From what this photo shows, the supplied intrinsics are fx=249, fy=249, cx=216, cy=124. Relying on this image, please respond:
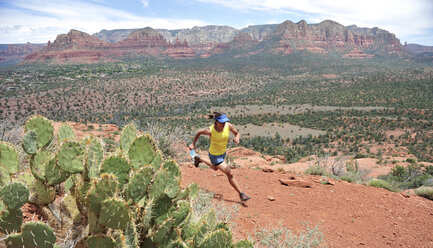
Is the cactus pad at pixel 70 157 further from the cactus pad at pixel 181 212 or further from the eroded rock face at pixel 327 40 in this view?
the eroded rock face at pixel 327 40

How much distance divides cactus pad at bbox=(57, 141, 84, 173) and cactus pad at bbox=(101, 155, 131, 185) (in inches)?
11.2

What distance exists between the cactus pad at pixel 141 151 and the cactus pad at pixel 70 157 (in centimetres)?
54

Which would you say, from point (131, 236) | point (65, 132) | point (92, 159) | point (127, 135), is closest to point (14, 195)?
point (92, 159)

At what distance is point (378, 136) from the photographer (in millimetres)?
31734

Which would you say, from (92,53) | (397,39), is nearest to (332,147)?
(92,53)

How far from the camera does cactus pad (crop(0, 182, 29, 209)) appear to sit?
75.7 inches

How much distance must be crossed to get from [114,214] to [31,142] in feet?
4.40

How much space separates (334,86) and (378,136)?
4118 centimetres

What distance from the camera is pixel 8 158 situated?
251 cm

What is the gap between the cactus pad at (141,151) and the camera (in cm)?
277

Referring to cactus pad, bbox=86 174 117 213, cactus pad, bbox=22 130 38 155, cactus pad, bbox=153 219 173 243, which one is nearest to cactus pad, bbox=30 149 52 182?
cactus pad, bbox=22 130 38 155

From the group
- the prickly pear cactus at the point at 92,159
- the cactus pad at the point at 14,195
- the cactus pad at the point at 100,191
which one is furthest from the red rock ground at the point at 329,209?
the cactus pad at the point at 100,191

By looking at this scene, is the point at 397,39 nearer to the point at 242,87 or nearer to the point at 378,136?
the point at 242,87

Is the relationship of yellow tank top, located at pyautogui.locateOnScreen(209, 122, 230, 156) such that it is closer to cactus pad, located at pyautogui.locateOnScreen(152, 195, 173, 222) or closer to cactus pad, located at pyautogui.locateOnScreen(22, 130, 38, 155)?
cactus pad, located at pyautogui.locateOnScreen(152, 195, 173, 222)
